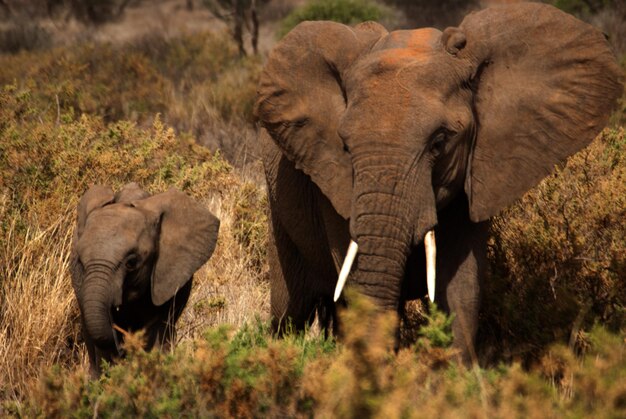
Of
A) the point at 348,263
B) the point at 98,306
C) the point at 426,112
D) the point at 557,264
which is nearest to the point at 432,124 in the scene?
the point at 426,112

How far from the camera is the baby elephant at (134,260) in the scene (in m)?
6.70

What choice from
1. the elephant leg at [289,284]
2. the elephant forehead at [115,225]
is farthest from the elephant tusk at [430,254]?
the elephant forehead at [115,225]

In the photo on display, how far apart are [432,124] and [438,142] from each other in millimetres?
108

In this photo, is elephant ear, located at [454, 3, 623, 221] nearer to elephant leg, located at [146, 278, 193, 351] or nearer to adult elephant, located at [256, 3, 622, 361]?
adult elephant, located at [256, 3, 622, 361]

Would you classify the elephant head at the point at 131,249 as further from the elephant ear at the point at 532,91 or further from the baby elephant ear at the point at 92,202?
the elephant ear at the point at 532,91

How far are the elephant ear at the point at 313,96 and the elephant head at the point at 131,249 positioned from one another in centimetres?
120

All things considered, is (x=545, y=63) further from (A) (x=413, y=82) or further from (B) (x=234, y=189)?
(B) (x=234, y=189)

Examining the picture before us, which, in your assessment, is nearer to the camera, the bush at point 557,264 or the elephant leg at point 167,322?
the bush at point 557,264

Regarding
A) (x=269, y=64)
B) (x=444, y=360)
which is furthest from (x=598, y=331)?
(x=269, y=64)

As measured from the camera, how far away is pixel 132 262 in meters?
7.04

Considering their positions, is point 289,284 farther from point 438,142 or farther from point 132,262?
point 438,142

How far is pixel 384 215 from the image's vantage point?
5449 mm

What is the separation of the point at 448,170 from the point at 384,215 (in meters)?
0.43

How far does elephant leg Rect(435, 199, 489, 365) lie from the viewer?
5.92m
